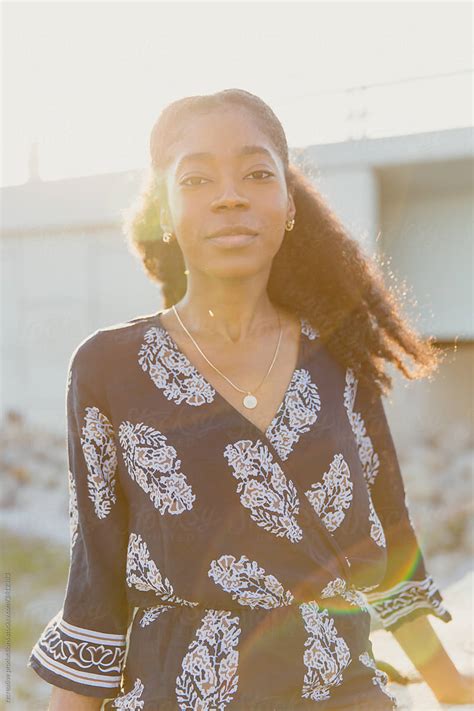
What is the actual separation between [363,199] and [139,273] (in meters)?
2.87

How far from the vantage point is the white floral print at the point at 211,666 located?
1377 millimetres

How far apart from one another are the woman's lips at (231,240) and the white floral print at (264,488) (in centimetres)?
37

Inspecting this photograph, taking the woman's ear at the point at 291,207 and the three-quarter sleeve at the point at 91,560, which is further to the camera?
the woman's ear at the point at 291,207

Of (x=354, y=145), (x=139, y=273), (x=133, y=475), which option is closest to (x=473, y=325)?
(x=354, y=145)

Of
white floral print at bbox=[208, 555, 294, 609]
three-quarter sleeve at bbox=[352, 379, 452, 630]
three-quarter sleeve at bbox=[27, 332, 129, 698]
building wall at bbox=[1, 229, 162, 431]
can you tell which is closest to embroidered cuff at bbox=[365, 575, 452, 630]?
three-quarter sleeve at bbox=[352, 379, 452, 630]

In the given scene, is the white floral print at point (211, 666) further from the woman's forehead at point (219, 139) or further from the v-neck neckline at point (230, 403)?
the woman's forehead at point (219, 139)

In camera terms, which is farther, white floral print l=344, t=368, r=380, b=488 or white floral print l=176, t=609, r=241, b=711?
white floral print l=344, t=368, r=380, b=488

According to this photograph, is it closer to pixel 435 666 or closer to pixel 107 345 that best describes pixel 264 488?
pixel 107 345

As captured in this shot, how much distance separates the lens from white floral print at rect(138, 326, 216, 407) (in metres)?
1.54

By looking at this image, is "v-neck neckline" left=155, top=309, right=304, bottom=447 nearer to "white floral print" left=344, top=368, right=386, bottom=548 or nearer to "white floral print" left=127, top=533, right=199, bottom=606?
"white floral print" left=344, top=368, right=386, bottom=548

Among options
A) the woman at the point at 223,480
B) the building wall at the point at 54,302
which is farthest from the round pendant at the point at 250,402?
the building wall at the point at 54,302

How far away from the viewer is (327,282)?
6.13 feet

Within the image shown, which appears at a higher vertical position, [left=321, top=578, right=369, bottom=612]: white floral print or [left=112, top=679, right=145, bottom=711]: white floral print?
[left=321, top=578, right=369, bottom=612]: white floral print

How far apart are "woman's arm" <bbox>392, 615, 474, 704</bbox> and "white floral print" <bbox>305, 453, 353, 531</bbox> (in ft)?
1.44
